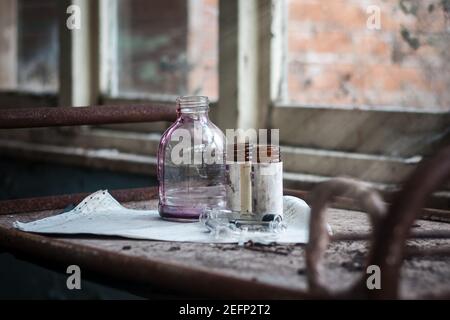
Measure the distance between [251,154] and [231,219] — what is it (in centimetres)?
12

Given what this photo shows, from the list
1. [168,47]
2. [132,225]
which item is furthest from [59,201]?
[168,47]

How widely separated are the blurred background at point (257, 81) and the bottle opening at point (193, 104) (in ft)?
2.15

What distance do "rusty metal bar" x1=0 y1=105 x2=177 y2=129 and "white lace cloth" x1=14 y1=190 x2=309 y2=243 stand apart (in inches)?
6.2

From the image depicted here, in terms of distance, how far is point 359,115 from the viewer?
203 cm

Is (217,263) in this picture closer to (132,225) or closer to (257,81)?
(132,225)

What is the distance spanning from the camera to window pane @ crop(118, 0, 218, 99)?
246cm

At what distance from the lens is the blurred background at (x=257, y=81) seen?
6.31 feet

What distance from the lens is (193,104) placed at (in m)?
1.42

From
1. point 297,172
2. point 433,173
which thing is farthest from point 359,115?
point 433,173

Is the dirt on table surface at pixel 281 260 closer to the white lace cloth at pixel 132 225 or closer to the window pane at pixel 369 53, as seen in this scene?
the white lace cloth at pixel 132 225

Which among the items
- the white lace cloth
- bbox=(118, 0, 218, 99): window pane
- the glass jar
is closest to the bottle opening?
the glass jar

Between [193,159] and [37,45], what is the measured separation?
1956mm

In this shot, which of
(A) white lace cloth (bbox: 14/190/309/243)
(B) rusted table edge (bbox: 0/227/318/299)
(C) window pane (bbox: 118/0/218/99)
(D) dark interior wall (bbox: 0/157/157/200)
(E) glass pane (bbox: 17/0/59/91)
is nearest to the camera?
(B) rusted table edge (bbox: 0/227/318/299)

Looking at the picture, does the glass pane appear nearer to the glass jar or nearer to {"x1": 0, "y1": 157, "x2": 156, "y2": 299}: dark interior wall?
{"x1": 0, "y1": 157, "x2": 156, "y2": 299}: dark interior wall
